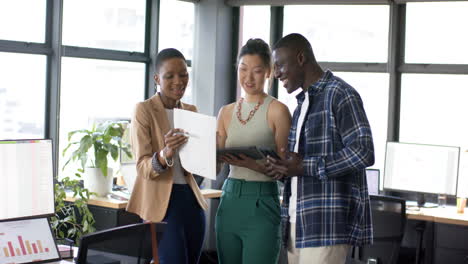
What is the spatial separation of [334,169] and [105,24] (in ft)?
11.2

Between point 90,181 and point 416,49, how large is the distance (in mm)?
2906

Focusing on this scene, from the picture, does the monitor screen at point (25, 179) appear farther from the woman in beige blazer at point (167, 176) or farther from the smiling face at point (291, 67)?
the smiling face at point (291, 67)

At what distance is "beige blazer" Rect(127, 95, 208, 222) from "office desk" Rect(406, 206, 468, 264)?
2.35 metres

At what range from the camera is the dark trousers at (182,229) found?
109 inches

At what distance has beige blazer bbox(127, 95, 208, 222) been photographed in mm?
2783

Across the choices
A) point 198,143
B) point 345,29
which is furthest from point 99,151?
point 345,29

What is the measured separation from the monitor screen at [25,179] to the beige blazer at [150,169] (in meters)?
0.49

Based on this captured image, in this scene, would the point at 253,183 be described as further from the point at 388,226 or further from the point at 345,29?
the point at 345,29

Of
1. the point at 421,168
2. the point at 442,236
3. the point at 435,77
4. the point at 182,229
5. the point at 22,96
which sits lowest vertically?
the point at 442,236

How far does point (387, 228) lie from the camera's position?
4434 millimetres

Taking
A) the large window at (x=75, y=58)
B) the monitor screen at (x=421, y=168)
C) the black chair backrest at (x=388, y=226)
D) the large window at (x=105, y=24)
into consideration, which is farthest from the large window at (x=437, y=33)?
the large window at (x=105, y=24)

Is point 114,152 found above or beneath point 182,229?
above

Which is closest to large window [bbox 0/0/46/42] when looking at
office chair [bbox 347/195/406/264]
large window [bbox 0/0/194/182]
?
large window [bbox 0/0/194/182]

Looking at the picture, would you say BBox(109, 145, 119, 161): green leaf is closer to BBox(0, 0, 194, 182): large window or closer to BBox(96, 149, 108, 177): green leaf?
BBox(96, 149, 108, 177): green leaf
